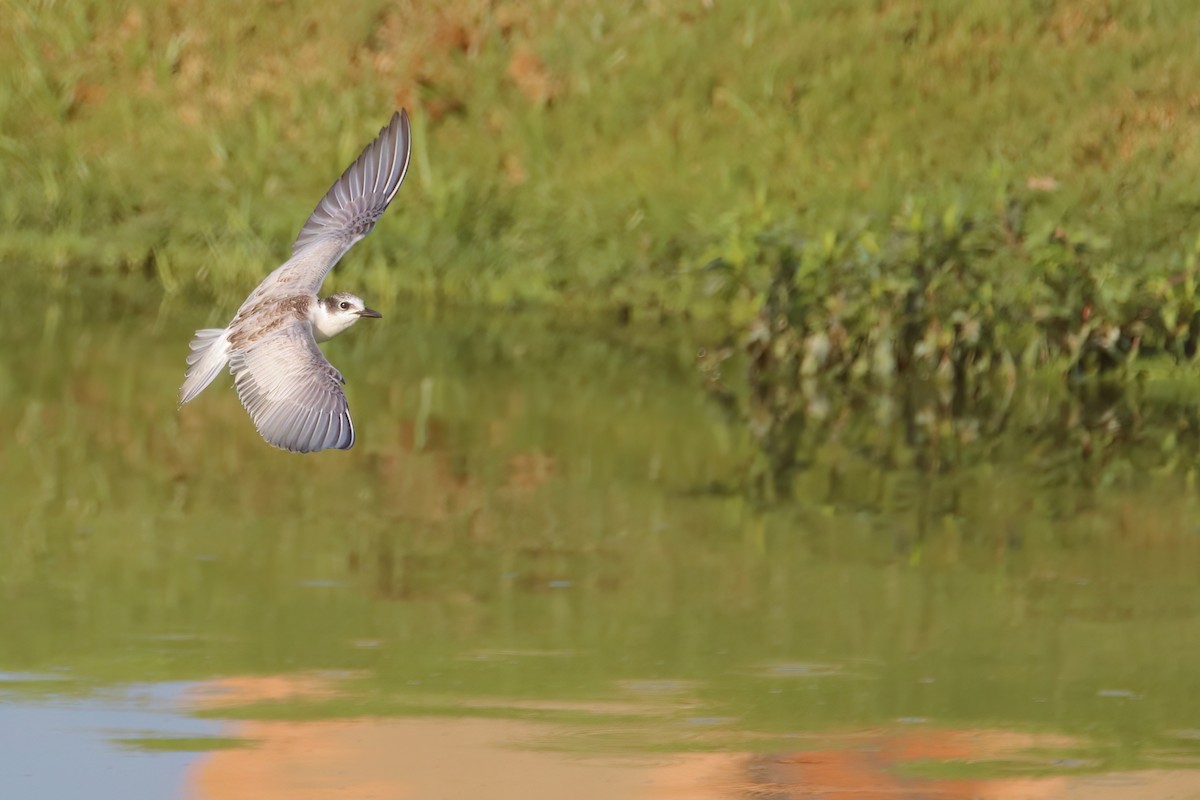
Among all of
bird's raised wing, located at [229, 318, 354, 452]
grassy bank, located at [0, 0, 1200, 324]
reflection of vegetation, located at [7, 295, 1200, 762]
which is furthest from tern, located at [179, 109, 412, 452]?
grassy bank, located at [0, 0, 1200, 324]

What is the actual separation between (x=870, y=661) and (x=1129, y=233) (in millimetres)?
6058

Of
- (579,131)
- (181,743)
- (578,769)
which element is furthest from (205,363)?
(579,131)

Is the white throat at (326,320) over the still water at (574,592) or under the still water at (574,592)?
over

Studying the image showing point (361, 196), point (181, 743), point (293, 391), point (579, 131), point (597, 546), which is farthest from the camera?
point (579, 131)

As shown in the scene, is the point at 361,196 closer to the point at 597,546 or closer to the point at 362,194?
the point at 362,194

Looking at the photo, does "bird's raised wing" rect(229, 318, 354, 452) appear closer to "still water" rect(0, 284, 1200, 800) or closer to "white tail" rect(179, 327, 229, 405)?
"white tail" rect(179, 327, 229, 405)

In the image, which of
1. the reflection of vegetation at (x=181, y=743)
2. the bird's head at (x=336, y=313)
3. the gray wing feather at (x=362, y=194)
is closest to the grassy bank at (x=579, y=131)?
the gray wing feather at (x=362, y=194)

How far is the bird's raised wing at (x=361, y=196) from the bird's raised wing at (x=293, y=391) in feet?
2.69

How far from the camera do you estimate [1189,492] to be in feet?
33.9

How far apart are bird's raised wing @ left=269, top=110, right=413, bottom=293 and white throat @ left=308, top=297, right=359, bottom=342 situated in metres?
0.62

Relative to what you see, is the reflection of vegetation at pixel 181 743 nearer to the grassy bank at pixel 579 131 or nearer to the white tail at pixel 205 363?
the white tail at pixel 205 363

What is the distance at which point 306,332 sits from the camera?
274 inches

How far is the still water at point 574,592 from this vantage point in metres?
7.02

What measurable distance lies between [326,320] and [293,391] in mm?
515
